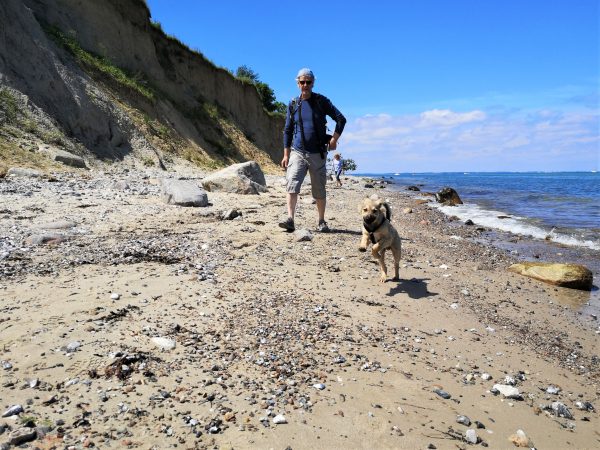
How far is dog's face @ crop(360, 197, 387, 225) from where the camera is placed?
538cm

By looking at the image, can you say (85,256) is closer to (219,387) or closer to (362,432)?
(219,387)

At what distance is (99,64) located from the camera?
21375 millimetres

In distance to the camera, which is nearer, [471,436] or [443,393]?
[471,436]

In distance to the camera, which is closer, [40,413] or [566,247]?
[40,413]

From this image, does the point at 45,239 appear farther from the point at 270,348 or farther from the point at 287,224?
the point at 270,348

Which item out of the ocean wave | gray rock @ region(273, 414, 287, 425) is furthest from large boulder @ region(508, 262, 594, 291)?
gray rock @ region(273, 414, 287, 425)

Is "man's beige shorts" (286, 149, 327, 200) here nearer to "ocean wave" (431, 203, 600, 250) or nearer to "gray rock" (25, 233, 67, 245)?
"gray rock" (25, 233, 67, 245)

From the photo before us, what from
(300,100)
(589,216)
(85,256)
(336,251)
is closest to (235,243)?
(336,251)

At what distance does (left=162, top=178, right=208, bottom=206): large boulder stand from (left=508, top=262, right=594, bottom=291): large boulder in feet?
21.5

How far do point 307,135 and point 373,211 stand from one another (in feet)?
8.26

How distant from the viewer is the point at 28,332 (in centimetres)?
331

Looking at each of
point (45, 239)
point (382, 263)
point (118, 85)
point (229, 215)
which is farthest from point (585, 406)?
point (118, 85)

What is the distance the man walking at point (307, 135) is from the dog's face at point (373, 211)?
2.06m

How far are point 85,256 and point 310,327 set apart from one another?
9.93ft
